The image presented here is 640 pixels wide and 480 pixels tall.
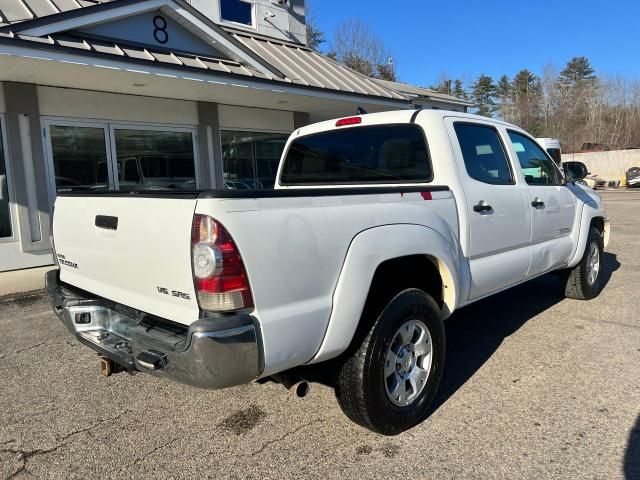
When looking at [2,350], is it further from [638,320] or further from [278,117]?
[278,117]

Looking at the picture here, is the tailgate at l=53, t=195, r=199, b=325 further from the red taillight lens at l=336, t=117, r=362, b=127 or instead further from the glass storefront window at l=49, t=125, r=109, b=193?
the glass storefront window at l=49, t=125, r=109, b=193

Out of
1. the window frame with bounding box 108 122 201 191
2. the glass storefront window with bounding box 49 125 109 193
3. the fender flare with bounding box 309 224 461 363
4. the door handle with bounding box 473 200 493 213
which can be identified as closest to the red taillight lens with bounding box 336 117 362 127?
the door handle with bounding box 473 200 493 213

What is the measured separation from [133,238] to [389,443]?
1849 mm

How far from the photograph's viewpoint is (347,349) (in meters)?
2.77

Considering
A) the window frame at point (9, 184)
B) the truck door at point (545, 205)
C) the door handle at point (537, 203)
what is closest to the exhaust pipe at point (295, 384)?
the truck door at point (545, 205)

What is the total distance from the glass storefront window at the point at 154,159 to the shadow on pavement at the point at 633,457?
7.95 metres

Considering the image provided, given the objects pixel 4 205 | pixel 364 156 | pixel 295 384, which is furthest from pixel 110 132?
pixel 295 384

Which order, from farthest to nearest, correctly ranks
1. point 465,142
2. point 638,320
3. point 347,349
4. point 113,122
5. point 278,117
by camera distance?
1. point 278,117
2. point 113,122
3. point 638,320
4. point 465,142
5. point 347,349

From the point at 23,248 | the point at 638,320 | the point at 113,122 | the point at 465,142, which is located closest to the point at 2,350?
the point at 23,248

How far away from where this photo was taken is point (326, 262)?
2.48 meters

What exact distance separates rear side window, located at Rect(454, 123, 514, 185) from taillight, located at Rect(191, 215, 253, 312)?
2145 mm

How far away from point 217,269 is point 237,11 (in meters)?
11.3

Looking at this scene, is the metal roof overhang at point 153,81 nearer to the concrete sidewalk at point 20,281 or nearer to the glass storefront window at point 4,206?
the glass storefront window at point 4,206

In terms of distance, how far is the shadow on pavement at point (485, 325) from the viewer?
12.6ft
